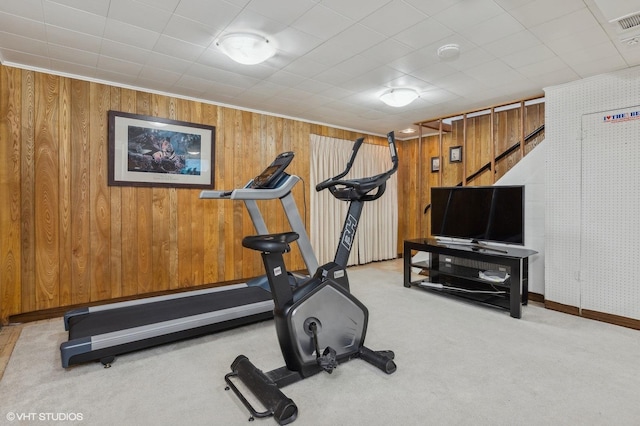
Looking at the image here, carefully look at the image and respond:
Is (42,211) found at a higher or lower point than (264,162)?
lower

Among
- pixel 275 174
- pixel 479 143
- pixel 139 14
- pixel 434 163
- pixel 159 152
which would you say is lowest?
pixel 275 174

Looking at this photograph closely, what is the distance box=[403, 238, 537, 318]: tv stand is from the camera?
337cm

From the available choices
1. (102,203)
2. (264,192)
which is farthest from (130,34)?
(102,203)

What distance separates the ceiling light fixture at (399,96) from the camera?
12.1ft

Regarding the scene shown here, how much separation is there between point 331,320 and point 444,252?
231 cm

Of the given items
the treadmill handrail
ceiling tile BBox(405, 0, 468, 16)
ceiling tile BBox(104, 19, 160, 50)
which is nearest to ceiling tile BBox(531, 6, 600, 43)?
ceiling tile BBox(405, 0, 468, 16)

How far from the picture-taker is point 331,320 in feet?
7.30

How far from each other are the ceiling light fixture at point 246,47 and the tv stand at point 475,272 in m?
2.96

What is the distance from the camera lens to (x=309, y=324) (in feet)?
6.90

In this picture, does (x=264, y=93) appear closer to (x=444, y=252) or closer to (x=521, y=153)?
(x=444, y=252)

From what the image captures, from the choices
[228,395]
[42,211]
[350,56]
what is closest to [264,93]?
[350,56]

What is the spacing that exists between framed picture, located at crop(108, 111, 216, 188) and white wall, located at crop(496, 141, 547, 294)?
12.7 feet
